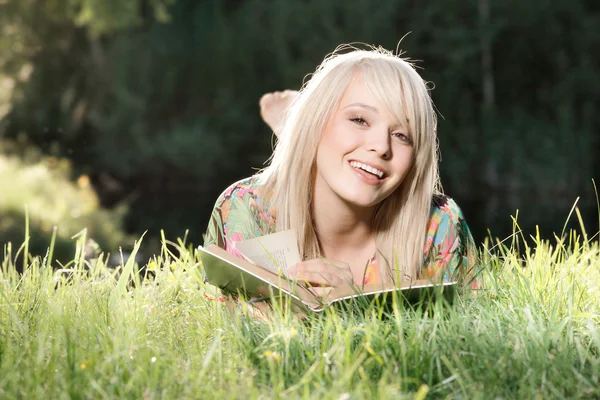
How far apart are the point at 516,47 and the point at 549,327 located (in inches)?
557

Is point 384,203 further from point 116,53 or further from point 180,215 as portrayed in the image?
point 116,53

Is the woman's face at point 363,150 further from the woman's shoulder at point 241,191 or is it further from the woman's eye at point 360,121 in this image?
Result: the woman's shoulder at point 241,191

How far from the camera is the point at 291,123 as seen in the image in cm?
246

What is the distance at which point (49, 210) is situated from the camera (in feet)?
29.3

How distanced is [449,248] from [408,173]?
0.84ft

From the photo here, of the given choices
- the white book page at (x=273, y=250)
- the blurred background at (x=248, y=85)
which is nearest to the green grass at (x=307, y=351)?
the white book page at (x=273, y=250)

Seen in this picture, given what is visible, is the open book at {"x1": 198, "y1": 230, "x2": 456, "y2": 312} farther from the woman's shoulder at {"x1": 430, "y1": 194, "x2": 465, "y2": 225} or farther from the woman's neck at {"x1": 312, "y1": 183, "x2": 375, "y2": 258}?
the woman's shoulder at {"x1": 430, "y1": 194, "x2": 465, "y2": 225}

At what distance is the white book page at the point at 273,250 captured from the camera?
2287 millimetres

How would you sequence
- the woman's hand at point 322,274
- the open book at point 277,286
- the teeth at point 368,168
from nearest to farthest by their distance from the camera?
the open book at point 277,286 → the woman's hand at point 322,274 → the teeth at point 368,168

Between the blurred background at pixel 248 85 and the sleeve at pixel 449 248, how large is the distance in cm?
1056

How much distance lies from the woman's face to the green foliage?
2769 mm

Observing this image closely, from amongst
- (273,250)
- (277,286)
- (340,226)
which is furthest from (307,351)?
(340,226)

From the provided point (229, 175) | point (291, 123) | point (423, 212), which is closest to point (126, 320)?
point (291, 123)

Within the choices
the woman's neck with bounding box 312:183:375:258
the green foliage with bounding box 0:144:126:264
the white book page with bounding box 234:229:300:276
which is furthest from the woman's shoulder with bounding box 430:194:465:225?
the green foliage with bounding box 0:144:126:264
